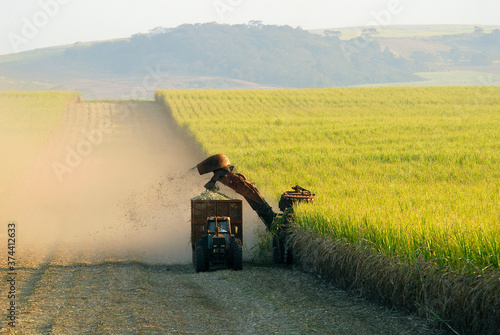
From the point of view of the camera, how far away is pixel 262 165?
23.8 metres

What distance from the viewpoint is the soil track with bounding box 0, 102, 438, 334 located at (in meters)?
8.20

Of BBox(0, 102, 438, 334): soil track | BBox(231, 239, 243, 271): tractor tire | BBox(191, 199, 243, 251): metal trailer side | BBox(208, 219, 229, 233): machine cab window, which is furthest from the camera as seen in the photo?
BBox(191, 199, 243, 251): metal trailer side

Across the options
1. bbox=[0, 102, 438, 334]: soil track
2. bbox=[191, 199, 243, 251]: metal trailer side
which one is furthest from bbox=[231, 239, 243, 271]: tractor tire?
bbox=[191, 199, 243, 251]: metal trailer side

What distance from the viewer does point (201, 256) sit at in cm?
1153

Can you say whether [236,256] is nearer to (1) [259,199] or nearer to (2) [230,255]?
(2) [230,255]

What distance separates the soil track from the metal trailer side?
83 centimetres

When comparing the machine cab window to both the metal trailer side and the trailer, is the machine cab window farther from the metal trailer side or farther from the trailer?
the metal trailer side

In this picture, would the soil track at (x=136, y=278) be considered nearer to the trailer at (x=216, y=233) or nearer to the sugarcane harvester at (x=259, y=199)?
the trailer at (x=216, y=233)

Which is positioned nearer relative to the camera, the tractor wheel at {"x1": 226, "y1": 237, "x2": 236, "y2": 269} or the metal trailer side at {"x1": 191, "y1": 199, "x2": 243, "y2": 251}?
the tractor wheel at {"x1": 226, "y1": 237, "x2": 236, "y2": 269}

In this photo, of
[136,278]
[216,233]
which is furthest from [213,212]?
[136,278]

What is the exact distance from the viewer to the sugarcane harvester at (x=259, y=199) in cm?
1224

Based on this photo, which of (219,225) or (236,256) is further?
(219,225)

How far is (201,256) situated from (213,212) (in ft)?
4.15

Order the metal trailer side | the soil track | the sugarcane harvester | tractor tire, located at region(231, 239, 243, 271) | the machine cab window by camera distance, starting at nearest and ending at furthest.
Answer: the soil track < tractor tire, located at region(231, 239, 243, 271) < the machine cab window < the sugarcane harvester < the metal trailer side
